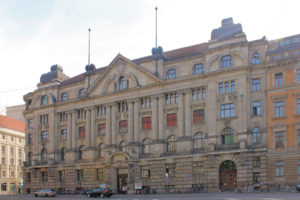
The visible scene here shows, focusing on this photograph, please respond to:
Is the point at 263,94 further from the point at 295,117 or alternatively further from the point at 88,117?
the point at 88,117

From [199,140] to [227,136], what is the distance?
4595 millimetres

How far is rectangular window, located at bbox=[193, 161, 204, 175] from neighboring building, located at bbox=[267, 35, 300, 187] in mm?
9729

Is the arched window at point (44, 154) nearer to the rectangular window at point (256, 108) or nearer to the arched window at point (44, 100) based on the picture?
the arched window at point (44, 100)

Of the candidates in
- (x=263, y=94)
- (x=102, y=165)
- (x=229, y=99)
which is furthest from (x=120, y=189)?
(x=263, y=94)

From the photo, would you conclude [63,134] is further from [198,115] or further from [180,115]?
[198,115]

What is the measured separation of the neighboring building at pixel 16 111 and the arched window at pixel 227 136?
8897 centimetres

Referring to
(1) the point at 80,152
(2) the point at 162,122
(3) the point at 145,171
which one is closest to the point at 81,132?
(1) the point at 80,152

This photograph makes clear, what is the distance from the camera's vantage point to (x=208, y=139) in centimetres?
5988

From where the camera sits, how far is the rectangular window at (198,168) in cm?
6000

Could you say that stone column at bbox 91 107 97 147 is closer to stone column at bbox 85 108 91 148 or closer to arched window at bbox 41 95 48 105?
stone column at bbox 85 108 91 148

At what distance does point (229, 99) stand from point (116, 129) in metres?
20.5

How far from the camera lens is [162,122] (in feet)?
213

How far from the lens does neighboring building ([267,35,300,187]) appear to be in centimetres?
5294

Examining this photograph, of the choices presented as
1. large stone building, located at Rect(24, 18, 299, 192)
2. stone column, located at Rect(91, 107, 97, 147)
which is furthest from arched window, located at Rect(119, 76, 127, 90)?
stone column, located at Rect(91, 107, 97, 147)
